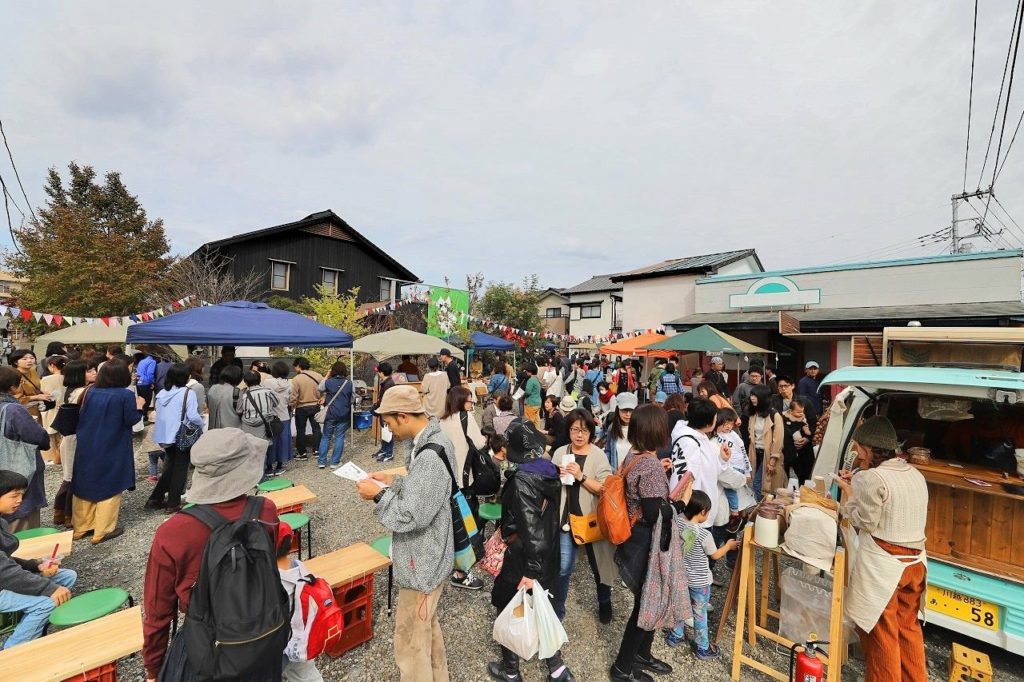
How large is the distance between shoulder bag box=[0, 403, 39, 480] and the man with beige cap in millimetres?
3578

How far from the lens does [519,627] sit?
8.11ft

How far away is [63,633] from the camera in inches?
87.5

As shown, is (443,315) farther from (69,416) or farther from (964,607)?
(964,607)

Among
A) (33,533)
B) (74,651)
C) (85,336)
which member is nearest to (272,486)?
(33,533)

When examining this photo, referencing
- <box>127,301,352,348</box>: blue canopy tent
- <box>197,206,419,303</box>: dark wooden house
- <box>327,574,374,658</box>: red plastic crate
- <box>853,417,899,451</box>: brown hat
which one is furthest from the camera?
<box>197,206,419,303</box>: dark wooden house

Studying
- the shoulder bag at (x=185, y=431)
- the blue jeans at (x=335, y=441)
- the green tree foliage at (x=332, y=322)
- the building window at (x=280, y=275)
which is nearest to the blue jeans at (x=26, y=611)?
the shoulder bag at (x=185, y=431)

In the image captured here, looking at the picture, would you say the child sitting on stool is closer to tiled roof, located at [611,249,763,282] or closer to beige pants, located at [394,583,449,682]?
beige pants, located at [394,583,449,682]

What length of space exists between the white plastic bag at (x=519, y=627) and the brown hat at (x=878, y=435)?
2266 millimetres

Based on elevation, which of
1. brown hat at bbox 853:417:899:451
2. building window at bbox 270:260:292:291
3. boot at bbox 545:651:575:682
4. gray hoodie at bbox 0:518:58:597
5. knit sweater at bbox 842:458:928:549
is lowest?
boot at bbox 545:651:575:682

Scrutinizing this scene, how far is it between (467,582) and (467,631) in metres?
0.63

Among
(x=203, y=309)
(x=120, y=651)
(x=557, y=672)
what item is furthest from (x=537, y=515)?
(x=203, y=309)

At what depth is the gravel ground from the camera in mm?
2889

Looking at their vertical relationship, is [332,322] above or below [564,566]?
above

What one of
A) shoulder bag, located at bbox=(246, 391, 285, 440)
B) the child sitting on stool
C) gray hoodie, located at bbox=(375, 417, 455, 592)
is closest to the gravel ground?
the child sitting on stool
